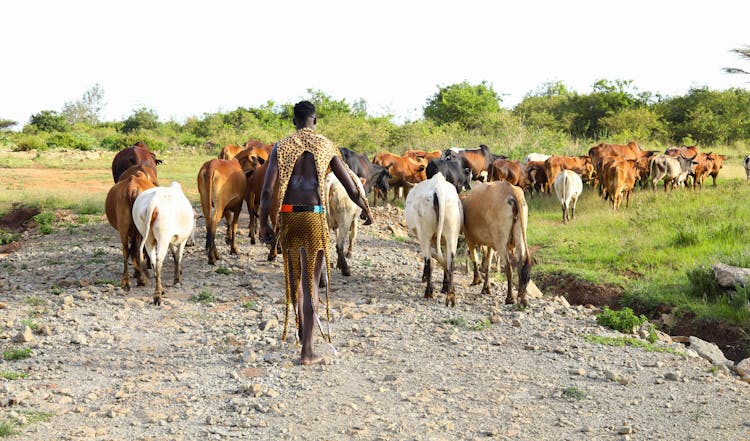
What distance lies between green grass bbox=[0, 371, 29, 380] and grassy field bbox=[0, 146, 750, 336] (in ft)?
26.9

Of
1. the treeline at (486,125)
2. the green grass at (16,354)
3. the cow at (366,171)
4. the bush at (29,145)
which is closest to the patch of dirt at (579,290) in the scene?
the cow at (366,171)

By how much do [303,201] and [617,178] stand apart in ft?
44.7

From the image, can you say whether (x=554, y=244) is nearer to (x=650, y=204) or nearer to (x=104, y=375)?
(x=650, y=204)

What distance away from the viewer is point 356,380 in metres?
6.11

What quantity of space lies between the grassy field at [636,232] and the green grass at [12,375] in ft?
26.9

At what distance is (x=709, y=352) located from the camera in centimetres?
801

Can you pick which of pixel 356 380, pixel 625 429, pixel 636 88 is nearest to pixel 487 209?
pixel 356 380

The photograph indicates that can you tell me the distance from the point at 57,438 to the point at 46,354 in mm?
2002

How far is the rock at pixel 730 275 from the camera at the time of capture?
10.2 meters

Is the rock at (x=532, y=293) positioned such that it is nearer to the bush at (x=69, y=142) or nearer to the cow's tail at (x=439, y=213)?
the cow's tail at (x=439, y=213)

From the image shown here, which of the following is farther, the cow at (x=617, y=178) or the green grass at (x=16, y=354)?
the cow at (x=617, y=178)

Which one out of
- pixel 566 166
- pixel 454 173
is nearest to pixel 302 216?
pixel 454 173

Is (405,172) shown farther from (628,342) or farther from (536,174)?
(628,342)

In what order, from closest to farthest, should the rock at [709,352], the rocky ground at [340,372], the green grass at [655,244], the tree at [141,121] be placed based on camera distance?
the rocky ground at [340,372]
the rock at [709,352]
the green grass at [655,244]
the tree at [141,121]
